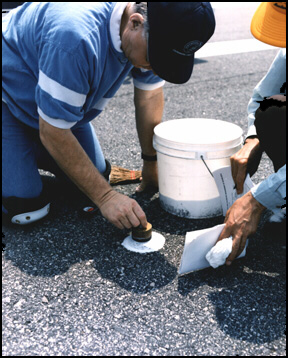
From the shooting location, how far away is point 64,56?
173 centimetres

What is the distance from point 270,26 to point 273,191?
0.63 m

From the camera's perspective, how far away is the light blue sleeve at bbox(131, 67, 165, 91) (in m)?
2.37

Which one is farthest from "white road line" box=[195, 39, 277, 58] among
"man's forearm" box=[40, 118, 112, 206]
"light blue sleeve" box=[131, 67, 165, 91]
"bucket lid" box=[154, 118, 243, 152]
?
"man's forearm" box=[40, 118, 112, 206]

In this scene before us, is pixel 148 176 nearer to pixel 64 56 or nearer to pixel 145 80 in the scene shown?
pixel 145 80

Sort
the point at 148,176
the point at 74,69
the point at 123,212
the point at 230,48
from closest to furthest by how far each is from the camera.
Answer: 1. the point at 74,69
2. the point at 123,212
3. the point at 148,176
4. the point at 230,48

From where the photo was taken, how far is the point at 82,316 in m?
1.67

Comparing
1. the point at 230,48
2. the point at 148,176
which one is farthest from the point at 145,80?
the point at 230,48

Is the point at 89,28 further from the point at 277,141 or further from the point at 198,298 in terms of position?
the point at 198,298

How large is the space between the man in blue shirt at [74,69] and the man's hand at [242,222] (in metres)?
0.37

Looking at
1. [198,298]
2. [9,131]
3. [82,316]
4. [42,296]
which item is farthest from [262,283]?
[9,131]

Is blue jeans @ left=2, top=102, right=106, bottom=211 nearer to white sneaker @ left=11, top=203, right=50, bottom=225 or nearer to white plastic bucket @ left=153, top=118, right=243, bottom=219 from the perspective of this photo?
white sneaker @ left=11, top=203, right=50, bottom=225

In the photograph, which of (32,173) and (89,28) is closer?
(89,28)

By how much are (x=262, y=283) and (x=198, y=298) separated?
0.90 feet

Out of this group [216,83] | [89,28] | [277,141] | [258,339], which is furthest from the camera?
[216,83]
